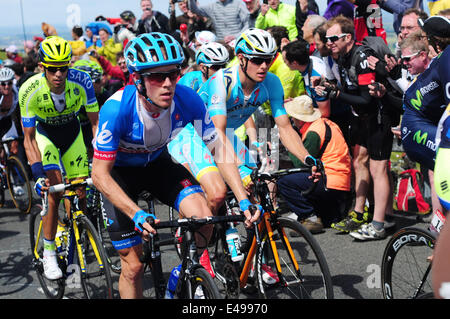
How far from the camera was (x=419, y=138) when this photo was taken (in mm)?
3938

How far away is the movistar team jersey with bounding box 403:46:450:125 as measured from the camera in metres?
3.49

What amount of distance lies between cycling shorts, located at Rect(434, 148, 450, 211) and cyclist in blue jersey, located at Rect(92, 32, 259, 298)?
1607 mm

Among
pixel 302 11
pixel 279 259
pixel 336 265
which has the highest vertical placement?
pixel 302 11

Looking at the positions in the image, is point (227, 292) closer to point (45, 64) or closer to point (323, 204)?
point (323, 204)

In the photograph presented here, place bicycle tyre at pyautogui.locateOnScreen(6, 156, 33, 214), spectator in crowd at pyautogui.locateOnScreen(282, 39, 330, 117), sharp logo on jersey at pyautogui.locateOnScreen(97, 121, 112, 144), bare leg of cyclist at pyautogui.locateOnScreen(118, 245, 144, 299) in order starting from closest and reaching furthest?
sharp logo on jersey at pyautogui.locateOnScreen(97, 121, 112, 144), bare leg of cyclist at pyautogui.locateOnScreen(118, 245, 144, 299), spectator in crowd at pyautogui.locateOnScreen(282, 39, 330, 117), bicycle tyre at pyautogui.locateOnScreen(6, 156, 33, 214)

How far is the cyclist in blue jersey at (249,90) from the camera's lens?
5047 mm

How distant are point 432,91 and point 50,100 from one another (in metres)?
4.05

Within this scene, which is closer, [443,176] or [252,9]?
[443,176]

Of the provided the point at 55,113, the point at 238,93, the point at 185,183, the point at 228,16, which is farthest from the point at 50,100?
the point at 228,16

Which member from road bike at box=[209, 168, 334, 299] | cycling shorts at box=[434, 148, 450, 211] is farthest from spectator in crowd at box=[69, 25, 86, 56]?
cycling shorts at box=[434, 148, 450, 211]

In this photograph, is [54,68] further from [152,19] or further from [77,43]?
[77,43]

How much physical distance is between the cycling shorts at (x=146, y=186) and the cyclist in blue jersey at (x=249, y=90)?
779 millimetres

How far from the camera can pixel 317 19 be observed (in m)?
8.23

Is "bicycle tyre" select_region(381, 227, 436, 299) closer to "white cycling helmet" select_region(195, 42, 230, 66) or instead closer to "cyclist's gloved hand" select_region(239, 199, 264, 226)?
"cyclist's gloved hand" select_region(239, 199, 264, 226)
